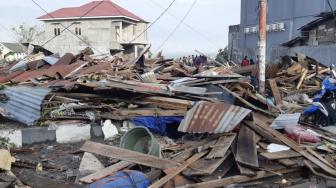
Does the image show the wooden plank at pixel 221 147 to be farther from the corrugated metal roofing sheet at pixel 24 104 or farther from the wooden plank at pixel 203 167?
the corrugated metal roofing sheet at pixel 24 104

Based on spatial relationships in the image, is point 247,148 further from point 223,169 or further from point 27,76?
Result: point 27,76

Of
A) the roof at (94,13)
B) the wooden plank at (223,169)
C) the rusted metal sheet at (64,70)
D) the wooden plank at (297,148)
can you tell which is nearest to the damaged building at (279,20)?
the roof at (94,13)

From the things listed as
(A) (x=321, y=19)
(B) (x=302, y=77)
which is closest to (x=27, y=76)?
(B) (x=302, y=77)

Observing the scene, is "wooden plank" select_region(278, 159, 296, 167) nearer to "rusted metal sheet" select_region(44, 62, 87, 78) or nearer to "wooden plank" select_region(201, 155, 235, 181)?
"wooden plank" select_region(201, 155, 235, 181)

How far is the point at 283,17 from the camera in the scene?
123 feet

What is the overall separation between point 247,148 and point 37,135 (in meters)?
4.24

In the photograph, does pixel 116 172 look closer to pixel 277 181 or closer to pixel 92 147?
pixel 92 147

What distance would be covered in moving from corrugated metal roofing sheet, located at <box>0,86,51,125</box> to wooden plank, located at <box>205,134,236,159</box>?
12.9 ft

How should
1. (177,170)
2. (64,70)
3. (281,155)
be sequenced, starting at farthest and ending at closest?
(64,70) → (281,155) → (177,170)

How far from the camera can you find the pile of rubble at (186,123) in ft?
20.4

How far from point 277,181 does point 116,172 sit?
2.34 metres

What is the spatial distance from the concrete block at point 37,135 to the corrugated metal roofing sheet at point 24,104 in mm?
219

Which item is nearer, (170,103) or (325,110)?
(170,103)

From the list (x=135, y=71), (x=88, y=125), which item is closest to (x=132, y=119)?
(x=88, y=125)
